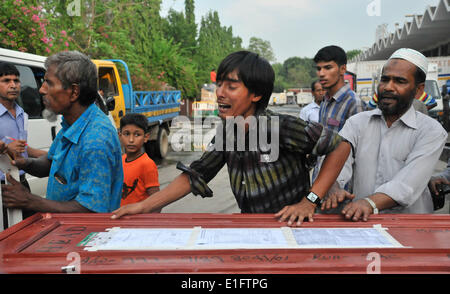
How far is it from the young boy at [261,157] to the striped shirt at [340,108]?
1.74m

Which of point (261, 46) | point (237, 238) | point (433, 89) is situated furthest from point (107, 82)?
point (261, 46)

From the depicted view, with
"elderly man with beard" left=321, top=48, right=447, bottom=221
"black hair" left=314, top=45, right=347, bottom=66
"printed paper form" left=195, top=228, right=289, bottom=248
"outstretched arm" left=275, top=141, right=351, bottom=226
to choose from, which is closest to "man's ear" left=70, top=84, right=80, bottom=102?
"printed paper form" left=195, top=228, right=289, bottom=248

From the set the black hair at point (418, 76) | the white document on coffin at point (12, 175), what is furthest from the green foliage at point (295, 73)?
the white document on coffin at point (12, 175)

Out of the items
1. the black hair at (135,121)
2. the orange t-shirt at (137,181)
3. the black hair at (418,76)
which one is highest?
the black hair at (418,76)

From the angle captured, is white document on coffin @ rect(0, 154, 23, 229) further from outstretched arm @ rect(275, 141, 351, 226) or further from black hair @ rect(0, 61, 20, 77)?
black hair @ rect(0, 61, 20, 77)

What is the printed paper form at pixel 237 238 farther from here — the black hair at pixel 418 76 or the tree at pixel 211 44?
the tree at pixel 211 44

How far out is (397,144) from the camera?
78.4 inches

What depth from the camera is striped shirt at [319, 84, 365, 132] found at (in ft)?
11.3

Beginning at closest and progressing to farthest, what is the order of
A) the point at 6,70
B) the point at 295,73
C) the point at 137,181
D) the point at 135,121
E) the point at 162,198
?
1. the point at 162,198
2. the point at 137,181
3. the point at 135,121
4. the point at 6,70
5. the point at 295,73

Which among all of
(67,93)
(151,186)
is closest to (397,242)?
(67,93)

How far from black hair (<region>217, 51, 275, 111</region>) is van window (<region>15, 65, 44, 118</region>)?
12.4 feet

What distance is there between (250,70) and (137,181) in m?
1.66

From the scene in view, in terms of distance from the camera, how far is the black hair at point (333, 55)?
11.9ft

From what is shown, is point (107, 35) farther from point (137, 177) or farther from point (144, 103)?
point (137, 177)
